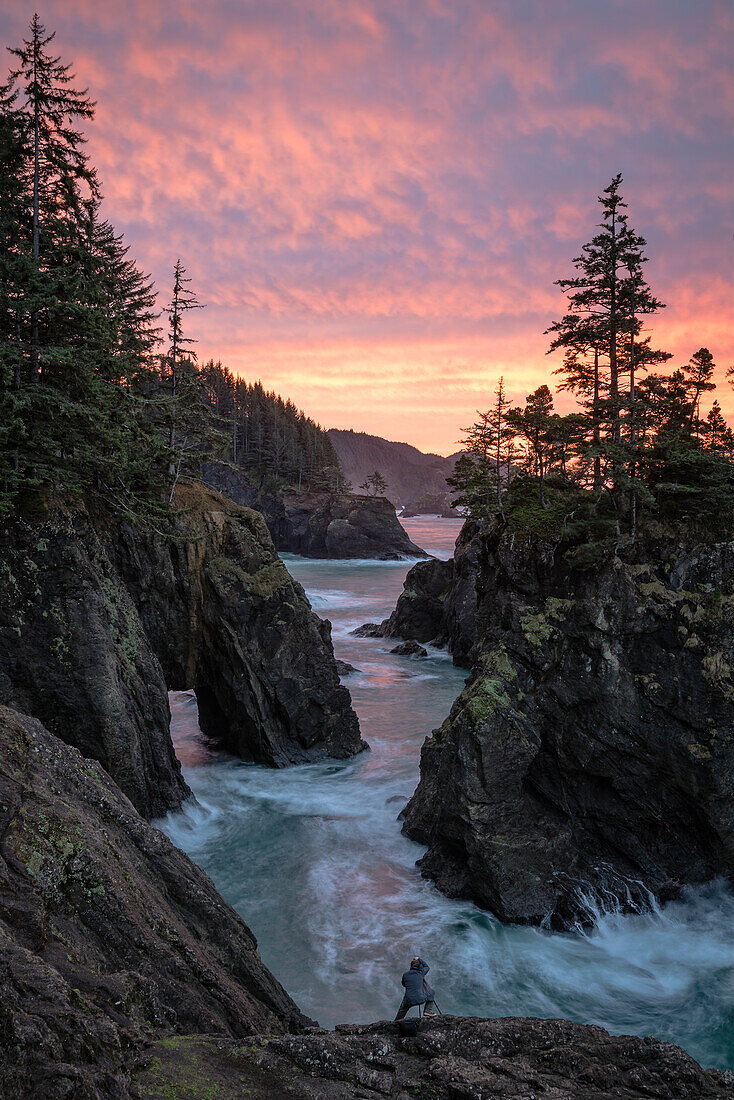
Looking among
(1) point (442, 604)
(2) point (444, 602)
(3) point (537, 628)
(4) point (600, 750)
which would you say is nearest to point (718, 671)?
(4) point (600, 750)

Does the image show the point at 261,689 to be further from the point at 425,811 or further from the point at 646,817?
the point at 646,817

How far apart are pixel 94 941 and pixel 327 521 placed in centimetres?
9455

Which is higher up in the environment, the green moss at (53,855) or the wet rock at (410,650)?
the green moss at (53,855)

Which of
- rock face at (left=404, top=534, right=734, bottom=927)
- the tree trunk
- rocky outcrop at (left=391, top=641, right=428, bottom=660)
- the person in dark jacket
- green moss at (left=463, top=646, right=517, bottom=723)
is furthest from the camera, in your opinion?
rocky outcrop at (left=391, top=641, right=428, bottom=660)

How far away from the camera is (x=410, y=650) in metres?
42.5

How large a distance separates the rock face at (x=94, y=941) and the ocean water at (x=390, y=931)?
4965 mm

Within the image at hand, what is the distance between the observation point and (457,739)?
53.7ft

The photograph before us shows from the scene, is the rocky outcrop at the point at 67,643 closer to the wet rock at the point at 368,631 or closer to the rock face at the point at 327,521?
the wet rock at the point at 368,631

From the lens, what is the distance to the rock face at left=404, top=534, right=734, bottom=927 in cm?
1534

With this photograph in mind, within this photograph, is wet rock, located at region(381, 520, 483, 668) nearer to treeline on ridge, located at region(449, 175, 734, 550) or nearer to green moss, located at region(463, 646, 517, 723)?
treeline on ridge, located at region(449, 175, 734, 550)

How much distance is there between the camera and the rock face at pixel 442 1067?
572cm

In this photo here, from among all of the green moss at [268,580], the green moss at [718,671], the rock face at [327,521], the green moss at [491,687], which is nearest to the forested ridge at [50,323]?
the green moss at [268,580]

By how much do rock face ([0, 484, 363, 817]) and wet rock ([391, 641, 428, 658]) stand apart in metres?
15.5

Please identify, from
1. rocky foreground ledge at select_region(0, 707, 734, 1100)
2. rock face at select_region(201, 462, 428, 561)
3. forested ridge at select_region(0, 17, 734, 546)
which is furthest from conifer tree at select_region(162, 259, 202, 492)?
rock face at select_region(201, 462, 428, 561)
